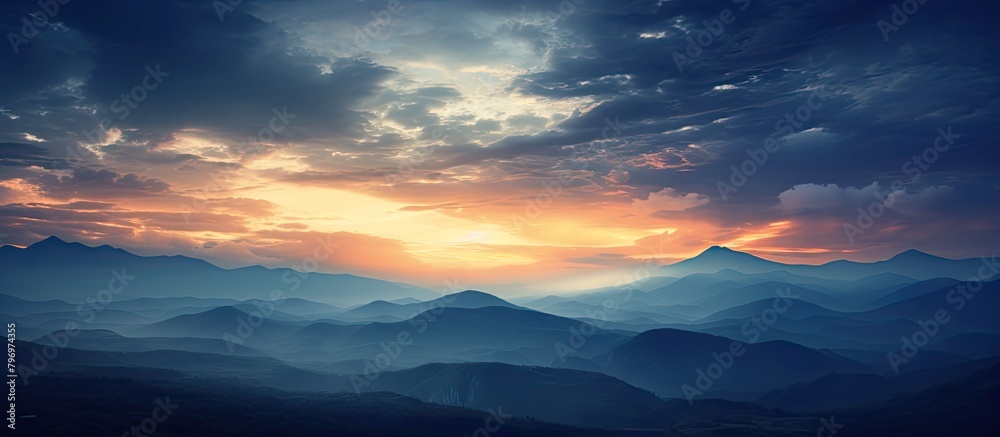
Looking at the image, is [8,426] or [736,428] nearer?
[8,426]

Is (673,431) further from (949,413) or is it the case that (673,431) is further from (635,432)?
(949,413)

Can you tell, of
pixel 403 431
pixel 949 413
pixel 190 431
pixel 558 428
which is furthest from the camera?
pixel 949 413

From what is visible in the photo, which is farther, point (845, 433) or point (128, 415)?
point (845, 433)

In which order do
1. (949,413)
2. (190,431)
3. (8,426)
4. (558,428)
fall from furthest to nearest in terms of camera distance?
(949,413) < (558,428) < (190,431) < (8,426)

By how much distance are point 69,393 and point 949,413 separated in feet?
1024

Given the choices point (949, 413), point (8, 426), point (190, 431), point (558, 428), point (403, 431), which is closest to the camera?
point (8, 426)

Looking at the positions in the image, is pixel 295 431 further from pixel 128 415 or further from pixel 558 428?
pixel 558 428

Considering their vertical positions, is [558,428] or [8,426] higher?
[8,426]

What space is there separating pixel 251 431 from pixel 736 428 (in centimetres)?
16461

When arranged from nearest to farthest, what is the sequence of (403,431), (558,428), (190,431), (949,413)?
(190,431) < (403,431) < (558,428) < (949,413)

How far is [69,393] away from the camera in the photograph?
162750mm

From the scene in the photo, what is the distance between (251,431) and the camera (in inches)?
5669


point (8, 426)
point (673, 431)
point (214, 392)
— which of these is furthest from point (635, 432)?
point (8, 426)

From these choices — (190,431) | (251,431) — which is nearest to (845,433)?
(251,431)
